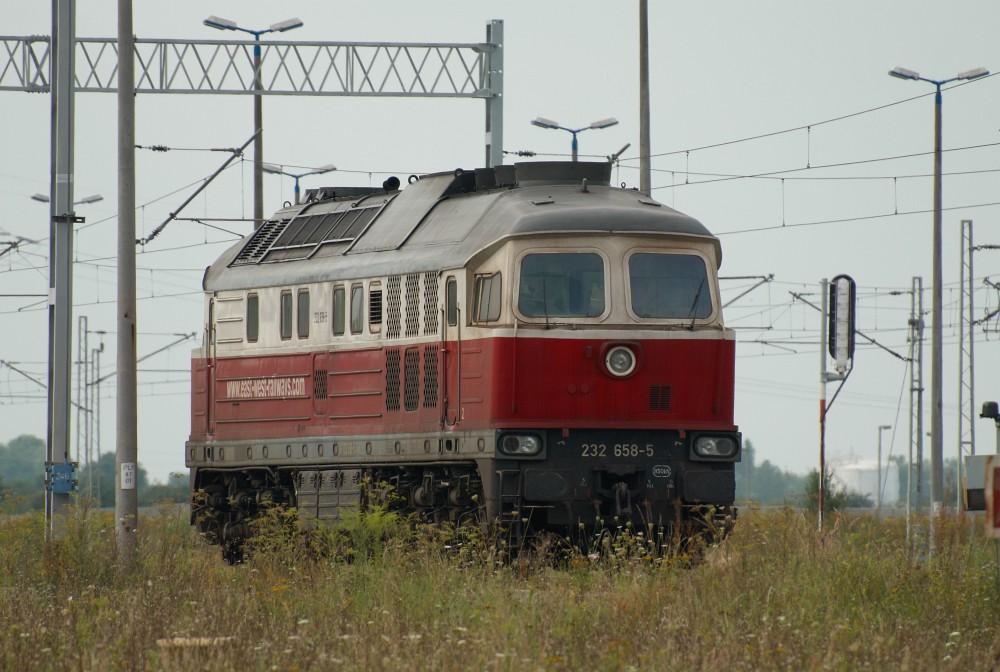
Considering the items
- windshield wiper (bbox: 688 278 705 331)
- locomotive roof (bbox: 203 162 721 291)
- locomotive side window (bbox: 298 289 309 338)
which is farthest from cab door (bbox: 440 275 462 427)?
locomotive side window (bbox: 298 289 309 338)

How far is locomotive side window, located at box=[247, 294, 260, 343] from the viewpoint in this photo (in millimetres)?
21484

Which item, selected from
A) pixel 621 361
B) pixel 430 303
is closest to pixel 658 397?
pixel 621 361

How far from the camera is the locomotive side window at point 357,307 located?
1928 centimetres

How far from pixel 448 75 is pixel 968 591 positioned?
19.2 metres

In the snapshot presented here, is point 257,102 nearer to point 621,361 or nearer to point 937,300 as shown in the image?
point 937,300

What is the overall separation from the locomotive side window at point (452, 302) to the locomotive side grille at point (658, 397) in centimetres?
222

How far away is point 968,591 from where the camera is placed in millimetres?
13148

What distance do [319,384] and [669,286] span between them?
494cm

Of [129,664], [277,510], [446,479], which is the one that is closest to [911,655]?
[129,664]

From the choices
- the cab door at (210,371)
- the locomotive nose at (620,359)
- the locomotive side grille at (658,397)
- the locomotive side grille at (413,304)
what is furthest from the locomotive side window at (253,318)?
the locomotive side grille at (658,397)

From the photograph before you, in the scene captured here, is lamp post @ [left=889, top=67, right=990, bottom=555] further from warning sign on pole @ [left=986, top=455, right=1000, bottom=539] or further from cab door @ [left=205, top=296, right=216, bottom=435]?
warning sign on pole @ [left=986, top=455, right=1000, bottom=539]

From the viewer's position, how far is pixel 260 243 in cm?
2242

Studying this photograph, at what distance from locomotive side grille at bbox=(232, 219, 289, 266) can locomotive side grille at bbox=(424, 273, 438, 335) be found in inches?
181

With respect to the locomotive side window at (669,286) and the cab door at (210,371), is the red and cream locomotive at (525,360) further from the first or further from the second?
the cab door at (210,371)
